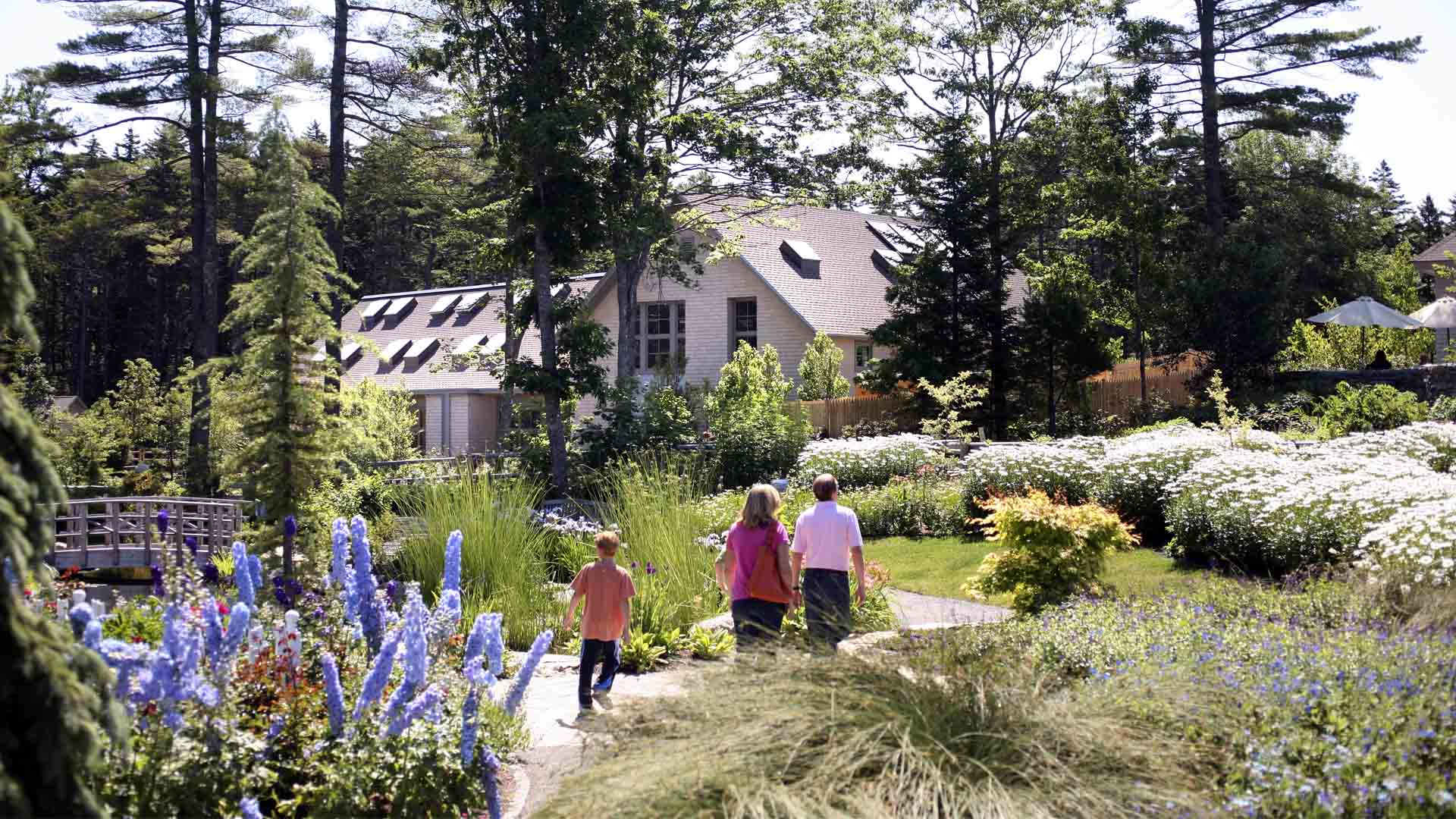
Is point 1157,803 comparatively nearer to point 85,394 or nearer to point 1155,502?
point 1155,502

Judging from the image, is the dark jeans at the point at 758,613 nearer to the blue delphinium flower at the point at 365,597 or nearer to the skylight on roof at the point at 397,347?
the blue delphinium flower at the point at 365,597

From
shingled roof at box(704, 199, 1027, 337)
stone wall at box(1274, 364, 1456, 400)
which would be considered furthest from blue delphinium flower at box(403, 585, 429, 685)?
shingled roof at box(704, 199, 1027, 337)

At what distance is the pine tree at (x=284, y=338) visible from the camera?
7848mm

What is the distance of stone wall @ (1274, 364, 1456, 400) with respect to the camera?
71.7 feet

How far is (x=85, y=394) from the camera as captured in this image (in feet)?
188

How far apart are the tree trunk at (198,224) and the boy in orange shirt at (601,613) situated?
1857cm

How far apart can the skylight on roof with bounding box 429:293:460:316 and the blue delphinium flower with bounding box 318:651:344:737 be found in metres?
36.9

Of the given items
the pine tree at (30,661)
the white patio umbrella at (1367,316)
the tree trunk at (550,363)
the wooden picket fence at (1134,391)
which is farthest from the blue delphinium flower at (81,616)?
the white patio umbrella at (1367,316)

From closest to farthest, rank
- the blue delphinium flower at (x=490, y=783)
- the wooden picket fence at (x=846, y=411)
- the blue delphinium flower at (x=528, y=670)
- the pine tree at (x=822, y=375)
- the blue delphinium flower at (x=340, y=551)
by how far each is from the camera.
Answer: the blue delphinium flower at (x=490, y=783), the blue delphinium flower at (x=528, y=670), the blue delphinium flower at (x=340, y=551), the wooden picket fence at (x=846, y=411), the pine tree at (x=822, y=375)

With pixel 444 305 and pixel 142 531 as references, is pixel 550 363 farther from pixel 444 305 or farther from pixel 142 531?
pixel 444 305

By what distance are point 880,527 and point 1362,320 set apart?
42.3ft

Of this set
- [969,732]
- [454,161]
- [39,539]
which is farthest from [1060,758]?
[454,161]

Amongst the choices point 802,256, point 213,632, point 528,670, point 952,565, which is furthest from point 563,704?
point 802,256

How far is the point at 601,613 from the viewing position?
7246 mm
